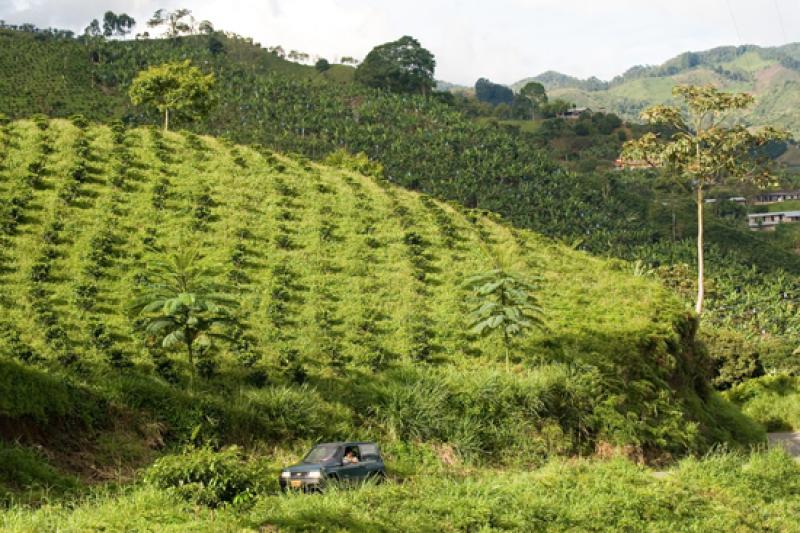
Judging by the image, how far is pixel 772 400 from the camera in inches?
1887

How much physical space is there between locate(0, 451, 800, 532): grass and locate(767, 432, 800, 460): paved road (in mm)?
12120

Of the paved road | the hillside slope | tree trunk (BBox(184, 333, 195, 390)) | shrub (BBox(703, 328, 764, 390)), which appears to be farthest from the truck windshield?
shrub (BBox(703, 328, 764, 390))

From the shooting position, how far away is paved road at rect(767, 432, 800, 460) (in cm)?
3801

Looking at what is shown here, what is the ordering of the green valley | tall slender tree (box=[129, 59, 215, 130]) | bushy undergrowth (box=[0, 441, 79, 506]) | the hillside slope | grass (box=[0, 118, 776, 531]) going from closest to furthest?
bushy undergrowth (box=[0, 441, 79, 506]) → the green valley → grass (box=[0, 118, 776, 531]) → the hillside slope → tall slender tree (box=[129, 59, 215, 130])

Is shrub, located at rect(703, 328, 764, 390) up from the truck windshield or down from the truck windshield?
down

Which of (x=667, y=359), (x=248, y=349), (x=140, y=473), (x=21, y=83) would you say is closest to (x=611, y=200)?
(x=21, y=83)

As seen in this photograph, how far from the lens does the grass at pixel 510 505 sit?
14.2 m

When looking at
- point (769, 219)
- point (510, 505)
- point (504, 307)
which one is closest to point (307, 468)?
point (510, 505)

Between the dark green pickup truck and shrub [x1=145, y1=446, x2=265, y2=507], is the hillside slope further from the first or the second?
shrub [x1=145, y1=446, x2=265, y2=507]

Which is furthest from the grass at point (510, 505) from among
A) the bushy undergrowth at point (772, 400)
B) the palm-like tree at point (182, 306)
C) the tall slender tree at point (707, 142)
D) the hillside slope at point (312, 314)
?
the tall slender tree at point (707, 142)

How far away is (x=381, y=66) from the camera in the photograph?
193m

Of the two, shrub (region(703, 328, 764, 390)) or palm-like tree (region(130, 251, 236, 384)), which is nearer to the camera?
palm-like tree (region(130, 251, 236, 384))

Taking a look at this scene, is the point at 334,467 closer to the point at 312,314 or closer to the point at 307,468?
the point at 307,468

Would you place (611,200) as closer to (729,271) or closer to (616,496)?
(729,271)
